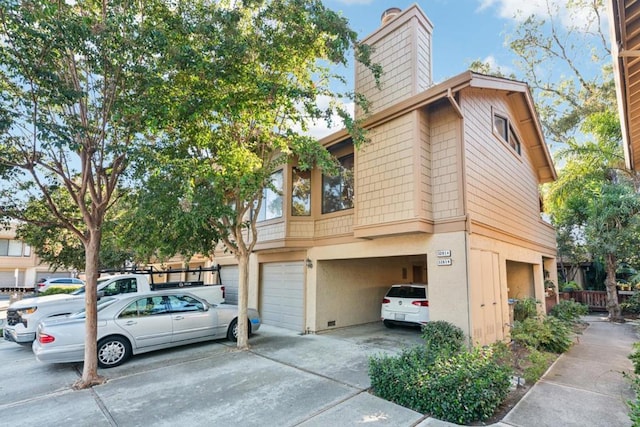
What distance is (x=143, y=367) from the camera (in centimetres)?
717

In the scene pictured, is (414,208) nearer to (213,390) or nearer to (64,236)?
(213,390)

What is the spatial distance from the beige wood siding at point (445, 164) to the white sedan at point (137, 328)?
19.8 ft

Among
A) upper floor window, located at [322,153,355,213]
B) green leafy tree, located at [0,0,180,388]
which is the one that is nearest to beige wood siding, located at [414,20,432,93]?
upper floor window, located at [322,153,355,213]

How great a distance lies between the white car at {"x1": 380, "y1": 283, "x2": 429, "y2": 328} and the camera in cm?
981

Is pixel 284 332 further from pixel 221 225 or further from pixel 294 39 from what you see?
pixel 294 39

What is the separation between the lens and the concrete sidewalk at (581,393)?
4.61 meters

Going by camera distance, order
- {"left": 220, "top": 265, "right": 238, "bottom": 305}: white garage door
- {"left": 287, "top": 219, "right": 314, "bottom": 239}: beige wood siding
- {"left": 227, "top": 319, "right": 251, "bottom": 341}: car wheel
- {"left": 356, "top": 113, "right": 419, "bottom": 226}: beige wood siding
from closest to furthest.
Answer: {"left": 356, "top": 113, "right": 419, "bottom": 226}: beige wood siding, {"left": 227, "top": 319, "right": 251, "bottom": 341}: car wheel, {"left": 287, "top": 219, "right": 314, "bottom": 239}: beige wood siding, {"left": 220, "top": 265, "right": 238, "bottom": 305}: white garage door

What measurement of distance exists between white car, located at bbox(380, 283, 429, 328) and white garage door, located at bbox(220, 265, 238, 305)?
6.78 metres

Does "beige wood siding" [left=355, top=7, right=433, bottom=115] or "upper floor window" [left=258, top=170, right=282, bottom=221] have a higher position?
"beige wood siding" [left=355, top=7, right=433, bottom=115]

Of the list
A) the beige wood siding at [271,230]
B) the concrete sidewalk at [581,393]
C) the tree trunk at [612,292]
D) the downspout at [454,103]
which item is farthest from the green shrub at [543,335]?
the tree trunk at [612,292]

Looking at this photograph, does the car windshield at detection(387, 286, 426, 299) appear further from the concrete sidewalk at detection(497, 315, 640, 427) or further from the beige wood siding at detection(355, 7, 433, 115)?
the beige wood siding at detection(355, 7, 433, 115)

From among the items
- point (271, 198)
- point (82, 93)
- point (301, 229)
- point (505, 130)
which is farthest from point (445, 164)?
point (82, 93)

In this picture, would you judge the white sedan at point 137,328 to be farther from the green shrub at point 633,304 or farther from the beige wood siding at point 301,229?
the green shrub at point 633,304

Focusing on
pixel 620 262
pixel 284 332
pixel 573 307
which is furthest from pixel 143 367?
pixel 620 262
